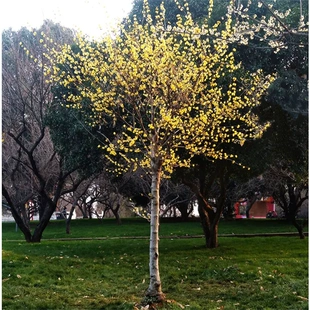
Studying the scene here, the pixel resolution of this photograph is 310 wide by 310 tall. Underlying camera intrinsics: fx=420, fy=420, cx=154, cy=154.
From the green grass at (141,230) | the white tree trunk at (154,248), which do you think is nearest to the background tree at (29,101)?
the green grass at (141,230)

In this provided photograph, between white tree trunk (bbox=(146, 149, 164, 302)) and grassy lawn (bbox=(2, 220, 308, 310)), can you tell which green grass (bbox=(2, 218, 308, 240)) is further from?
white tree trunk (bbox=(146, 149, 164, 302))

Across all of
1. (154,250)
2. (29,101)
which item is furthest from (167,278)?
(29,101)

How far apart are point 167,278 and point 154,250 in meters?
1.78

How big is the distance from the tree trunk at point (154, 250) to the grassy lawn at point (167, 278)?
0.65 ft

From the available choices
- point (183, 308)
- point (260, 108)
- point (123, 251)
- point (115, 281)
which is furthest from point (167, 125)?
point (123, 251)

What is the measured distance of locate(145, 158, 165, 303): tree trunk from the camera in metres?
4.84

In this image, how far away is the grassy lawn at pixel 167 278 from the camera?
4.99 m

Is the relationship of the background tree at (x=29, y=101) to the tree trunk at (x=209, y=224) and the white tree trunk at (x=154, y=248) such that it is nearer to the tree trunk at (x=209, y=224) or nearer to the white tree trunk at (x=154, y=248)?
the tree trunk at (x=209, y=224)

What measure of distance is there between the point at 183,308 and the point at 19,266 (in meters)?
3.32

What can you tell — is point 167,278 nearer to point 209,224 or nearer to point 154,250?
point 154,250

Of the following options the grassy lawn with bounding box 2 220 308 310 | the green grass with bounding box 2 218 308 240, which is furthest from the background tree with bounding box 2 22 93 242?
the green grass with bounding box 2 218 308 240

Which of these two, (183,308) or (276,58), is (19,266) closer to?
(183,308)

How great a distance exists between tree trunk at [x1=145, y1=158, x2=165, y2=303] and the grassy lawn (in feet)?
0.65

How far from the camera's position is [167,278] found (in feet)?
21.4
